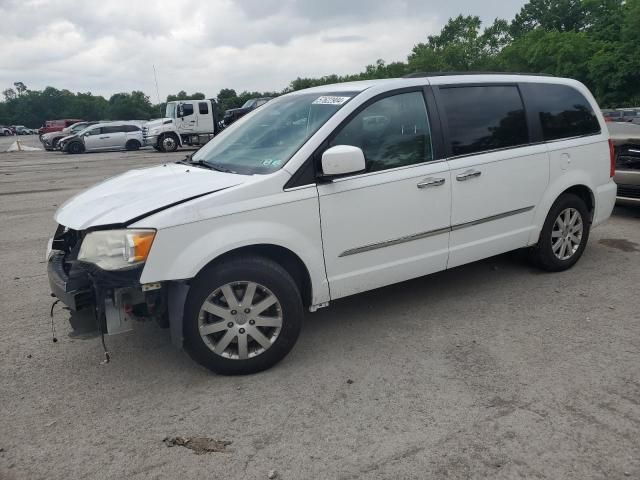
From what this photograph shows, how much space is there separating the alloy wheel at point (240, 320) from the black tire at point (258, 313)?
0.02 metres

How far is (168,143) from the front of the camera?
26344 millimetres

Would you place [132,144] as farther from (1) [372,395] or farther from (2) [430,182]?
(1) [372,395]

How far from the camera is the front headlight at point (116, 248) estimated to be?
3.09m

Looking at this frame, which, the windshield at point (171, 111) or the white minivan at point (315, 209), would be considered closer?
the white minivan at point (315, 209)

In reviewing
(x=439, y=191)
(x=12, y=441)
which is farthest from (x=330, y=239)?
(x=12, y=441)

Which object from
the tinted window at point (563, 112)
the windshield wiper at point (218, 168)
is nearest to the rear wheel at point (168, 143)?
the windshield wiper at point (218, 168)

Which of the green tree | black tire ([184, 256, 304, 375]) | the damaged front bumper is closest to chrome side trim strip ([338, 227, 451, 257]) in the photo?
black tire ([184, 256, 304, 375])

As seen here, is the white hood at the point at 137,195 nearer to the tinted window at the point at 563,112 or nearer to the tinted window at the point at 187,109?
the tinted window at the point at 563,112

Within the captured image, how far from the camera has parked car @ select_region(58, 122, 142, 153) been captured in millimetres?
27969

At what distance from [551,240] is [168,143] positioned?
77.8ft

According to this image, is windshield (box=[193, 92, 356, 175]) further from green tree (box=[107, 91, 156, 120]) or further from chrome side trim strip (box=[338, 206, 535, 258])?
green tree (box=[107, 91, 156, 120])

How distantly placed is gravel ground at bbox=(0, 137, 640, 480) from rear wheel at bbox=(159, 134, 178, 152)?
22.4m

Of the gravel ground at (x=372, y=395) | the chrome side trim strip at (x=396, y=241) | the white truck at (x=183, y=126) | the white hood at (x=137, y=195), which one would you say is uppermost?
the white truck at (x=183, y=126)

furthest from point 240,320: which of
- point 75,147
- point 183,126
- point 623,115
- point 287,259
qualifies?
point 75,147
